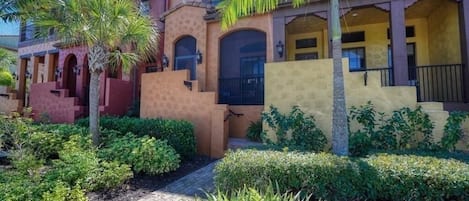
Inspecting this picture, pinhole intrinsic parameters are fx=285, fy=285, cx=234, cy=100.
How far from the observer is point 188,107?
1034 centimetres

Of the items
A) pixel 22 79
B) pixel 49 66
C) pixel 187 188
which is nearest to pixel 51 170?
pixel 187 188

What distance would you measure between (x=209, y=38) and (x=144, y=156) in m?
6.51

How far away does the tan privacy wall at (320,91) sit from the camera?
771 centimetres

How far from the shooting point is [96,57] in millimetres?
8422

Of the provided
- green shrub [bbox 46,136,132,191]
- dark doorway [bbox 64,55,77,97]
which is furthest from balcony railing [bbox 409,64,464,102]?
dark doorway [bbox 64,55,77,97]

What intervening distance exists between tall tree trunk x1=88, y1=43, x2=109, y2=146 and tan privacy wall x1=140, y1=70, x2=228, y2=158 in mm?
2731

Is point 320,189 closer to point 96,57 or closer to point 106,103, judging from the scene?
point 96,57

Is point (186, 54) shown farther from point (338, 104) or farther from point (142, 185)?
point (338, 104)

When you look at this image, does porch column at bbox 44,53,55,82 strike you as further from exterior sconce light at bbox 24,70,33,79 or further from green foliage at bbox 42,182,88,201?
green foliage at bbox 42,182,88,201

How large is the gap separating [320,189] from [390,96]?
4411mm

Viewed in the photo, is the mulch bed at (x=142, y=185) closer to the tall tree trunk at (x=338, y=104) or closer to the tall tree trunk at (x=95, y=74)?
the tall tree trunk at (x=95, y=74)

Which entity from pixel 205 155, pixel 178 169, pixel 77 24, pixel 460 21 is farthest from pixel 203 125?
pixel 460 21

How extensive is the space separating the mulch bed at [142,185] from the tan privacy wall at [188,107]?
1083mm

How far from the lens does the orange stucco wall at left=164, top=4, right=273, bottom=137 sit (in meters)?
10.6
